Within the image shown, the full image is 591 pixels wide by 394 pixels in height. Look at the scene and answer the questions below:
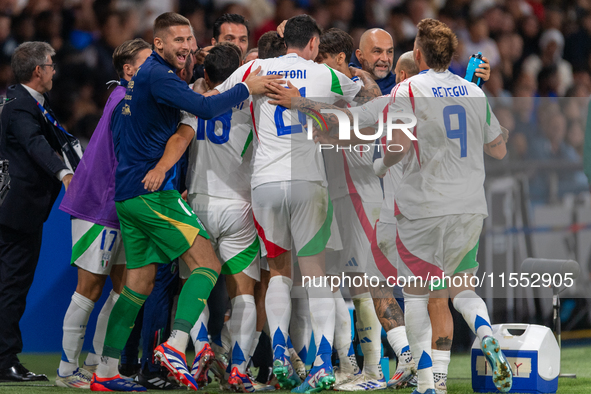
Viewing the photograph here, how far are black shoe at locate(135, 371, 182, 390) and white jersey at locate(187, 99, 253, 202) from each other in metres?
1.22

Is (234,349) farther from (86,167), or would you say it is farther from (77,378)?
(86,167)

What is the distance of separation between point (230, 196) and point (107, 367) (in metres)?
1.26

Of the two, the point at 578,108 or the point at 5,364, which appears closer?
the point at 5,364

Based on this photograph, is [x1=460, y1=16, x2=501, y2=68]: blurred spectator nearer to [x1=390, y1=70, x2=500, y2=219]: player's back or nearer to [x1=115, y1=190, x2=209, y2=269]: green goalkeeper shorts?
[x1=390, y1=70, x2=500, y2=219]: player's back

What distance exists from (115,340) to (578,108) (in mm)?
6876

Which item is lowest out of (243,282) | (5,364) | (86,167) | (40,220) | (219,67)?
(5,364)

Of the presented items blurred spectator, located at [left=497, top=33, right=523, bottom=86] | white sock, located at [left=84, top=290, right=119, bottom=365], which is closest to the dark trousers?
white sock, located at [left=84, top=290, right=119, bottom=365]

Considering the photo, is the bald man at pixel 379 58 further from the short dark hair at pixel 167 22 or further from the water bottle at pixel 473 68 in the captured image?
the short dark hair at pixel 167 22

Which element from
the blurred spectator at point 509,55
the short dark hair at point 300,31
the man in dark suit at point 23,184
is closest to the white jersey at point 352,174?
the short dark hair at point 300,31

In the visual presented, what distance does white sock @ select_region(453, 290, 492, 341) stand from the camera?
3748mm

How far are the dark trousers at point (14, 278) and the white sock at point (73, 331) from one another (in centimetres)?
60

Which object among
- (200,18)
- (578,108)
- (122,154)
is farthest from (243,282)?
(578,108)

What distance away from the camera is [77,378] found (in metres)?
4.55

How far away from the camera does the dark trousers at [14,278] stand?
5.00m
